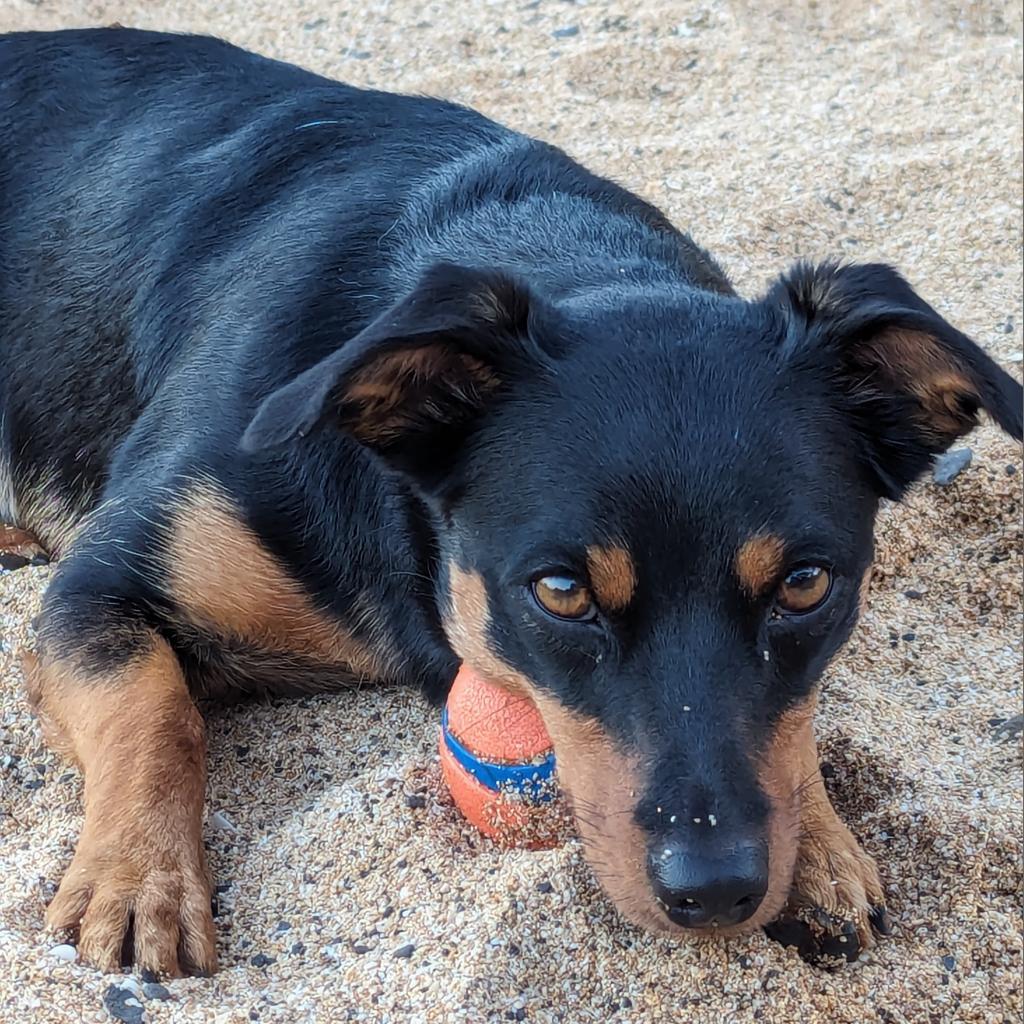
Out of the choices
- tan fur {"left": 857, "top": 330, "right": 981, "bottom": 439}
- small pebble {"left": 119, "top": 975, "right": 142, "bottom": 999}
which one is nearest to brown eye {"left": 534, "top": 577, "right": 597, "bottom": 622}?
tan fur {"left": 857, "top": 330, "right": 981, "bottom": 439}

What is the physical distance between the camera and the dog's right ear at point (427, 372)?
2480 millimetres

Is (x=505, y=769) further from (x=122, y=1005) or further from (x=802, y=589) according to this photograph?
(x=122, y=1005)

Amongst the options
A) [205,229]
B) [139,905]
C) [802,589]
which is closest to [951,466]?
[802,589]

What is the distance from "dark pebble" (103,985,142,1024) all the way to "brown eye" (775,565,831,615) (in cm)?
141

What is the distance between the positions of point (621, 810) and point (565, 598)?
0.40m

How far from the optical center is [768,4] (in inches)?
285

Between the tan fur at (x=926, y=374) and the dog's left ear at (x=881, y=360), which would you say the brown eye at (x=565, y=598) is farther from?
the tan fur at (x=926, y=374)

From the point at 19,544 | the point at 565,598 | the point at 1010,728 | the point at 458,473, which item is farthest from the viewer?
the point at 19,544

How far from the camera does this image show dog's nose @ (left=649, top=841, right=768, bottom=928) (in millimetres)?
2398

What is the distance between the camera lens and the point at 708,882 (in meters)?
2.40

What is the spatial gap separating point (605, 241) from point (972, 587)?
1.59 m

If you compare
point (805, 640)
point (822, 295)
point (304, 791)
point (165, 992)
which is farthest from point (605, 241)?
point (165, 992)

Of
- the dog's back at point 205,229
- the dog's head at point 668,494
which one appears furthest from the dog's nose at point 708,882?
the dog's back at point 205,229

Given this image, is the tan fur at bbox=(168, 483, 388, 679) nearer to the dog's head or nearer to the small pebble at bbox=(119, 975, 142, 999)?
the dog's head
